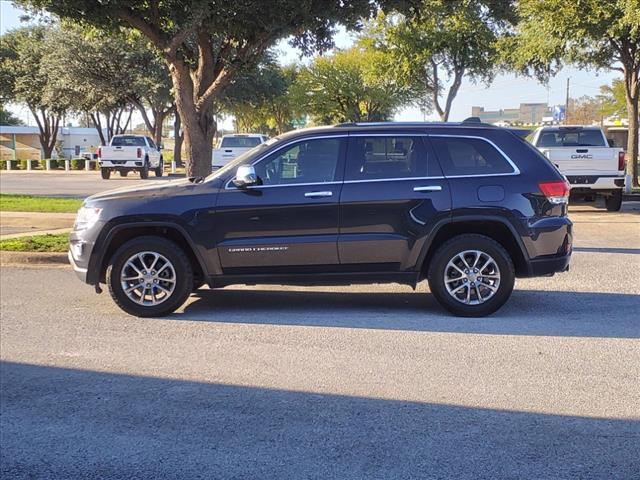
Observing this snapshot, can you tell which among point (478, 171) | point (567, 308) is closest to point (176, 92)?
point (478, 171)

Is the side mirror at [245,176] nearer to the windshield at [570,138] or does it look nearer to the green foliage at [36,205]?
the green foliage at [36,205]

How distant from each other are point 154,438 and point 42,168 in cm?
4470

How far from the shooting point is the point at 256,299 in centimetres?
800

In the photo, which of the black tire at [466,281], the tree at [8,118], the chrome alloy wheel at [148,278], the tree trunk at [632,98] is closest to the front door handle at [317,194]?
the black tire at [466,281]

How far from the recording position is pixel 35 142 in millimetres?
73312

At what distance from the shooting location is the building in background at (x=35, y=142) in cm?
6488

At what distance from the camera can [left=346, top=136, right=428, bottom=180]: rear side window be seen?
6.99m

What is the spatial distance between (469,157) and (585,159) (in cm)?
950

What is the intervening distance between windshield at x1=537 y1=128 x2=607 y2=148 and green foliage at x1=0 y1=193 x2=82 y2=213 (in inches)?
449

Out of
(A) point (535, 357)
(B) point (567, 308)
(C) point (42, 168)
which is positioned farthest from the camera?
(C) point (42, 168)

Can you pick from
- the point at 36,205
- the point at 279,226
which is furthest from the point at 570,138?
the point at 36,205

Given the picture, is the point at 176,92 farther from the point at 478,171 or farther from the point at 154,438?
the point at 154,438

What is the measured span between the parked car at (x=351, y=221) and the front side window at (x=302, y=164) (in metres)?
0.01

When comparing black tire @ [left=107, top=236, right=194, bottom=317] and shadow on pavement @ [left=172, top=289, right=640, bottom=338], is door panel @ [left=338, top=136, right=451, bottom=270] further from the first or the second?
black tire @ [left=107, top=236, right=194, bottom=317]
